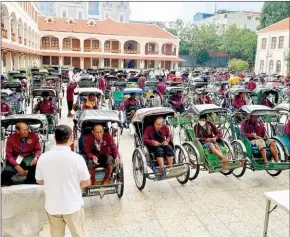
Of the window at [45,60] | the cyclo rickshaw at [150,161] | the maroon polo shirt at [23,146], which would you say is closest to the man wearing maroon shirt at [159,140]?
the cyclo rickshaw at [150,161]

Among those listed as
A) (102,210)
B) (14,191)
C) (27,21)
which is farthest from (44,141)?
(27,21)

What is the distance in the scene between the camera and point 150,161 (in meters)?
5.31

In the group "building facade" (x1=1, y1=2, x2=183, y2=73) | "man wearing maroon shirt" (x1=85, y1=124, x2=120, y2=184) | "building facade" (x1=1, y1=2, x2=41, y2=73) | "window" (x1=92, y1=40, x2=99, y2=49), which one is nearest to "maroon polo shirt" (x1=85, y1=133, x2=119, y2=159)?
"man wearing maroon shirt" (x1=85, y1=124, x2=120, y2=184)

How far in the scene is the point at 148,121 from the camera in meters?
5.97

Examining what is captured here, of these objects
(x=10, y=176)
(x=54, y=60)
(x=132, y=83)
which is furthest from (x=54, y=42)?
(x=10, y=176)

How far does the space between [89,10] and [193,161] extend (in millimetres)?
73721

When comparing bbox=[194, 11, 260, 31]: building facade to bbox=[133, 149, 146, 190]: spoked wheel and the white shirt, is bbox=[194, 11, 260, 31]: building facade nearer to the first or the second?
bbox=[133, 149, 146, 190]: spoked wheel

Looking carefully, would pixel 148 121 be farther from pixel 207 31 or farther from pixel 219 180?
pixel 207 31

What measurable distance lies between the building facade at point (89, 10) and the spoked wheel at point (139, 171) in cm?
6887

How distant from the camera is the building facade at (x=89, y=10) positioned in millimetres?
69481

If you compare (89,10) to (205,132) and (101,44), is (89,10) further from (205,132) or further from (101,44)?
(205,132)

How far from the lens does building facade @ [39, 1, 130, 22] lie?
69.5 metres

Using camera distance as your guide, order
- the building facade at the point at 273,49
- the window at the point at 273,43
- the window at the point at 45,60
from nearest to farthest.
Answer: the building facade at the point at 273,49, the window at the point at 273,43, the window at the point at 45,60

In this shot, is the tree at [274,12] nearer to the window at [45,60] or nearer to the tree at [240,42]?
the tree at [240,42]
